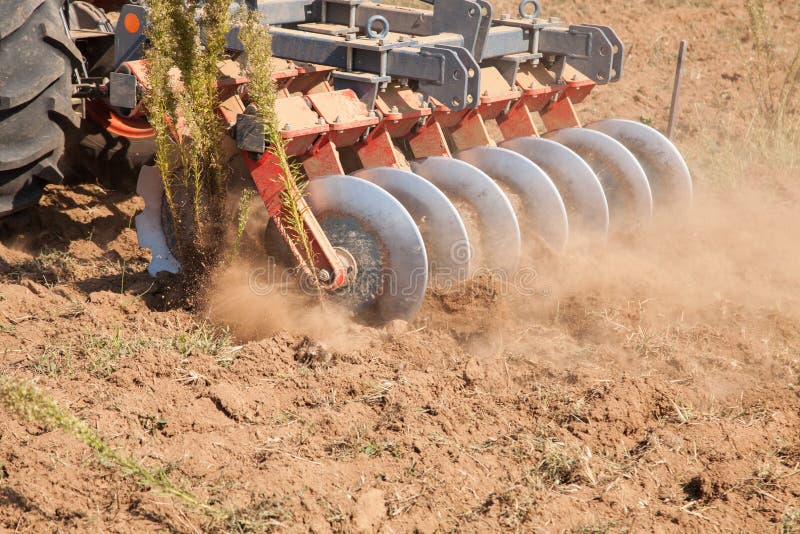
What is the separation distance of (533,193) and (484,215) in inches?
14.9

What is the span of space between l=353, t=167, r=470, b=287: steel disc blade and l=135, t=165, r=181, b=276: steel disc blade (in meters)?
1.10

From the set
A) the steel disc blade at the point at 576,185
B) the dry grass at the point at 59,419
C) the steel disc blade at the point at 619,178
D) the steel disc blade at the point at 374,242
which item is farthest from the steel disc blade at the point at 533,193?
the dry grass at the point at 59,419

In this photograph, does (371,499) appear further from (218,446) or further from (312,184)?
(312,184)

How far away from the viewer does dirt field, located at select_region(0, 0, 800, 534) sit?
2.61 meters

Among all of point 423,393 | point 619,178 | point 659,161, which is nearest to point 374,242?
point 423,393

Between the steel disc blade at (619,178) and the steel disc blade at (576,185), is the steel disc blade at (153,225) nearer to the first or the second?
the steel disc blade at (576,185)

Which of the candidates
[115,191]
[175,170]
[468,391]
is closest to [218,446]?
[468,391]

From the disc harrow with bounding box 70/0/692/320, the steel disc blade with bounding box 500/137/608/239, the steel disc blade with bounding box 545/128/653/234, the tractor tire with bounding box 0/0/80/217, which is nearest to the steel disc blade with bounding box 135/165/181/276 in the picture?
the disc harrow with bounding box 70/0/692/320

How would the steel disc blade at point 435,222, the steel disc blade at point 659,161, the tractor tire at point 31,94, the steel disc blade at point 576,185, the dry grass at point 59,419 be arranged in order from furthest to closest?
the steel disc blade at point 659,161
the steel disc blade at point 576,185
the steel disc blade at point 435,222
the tractor tire at point 31,94
the dry grass at point 59,419

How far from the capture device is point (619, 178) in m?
4.82

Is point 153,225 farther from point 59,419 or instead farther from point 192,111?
point 59,419

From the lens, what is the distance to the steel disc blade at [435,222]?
3.82 meters

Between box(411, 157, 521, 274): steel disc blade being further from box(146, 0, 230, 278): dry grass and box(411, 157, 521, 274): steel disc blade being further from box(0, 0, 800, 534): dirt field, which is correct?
box(146, 0, 230, 278): dry grass

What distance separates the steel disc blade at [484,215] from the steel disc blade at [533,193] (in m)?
0.33
